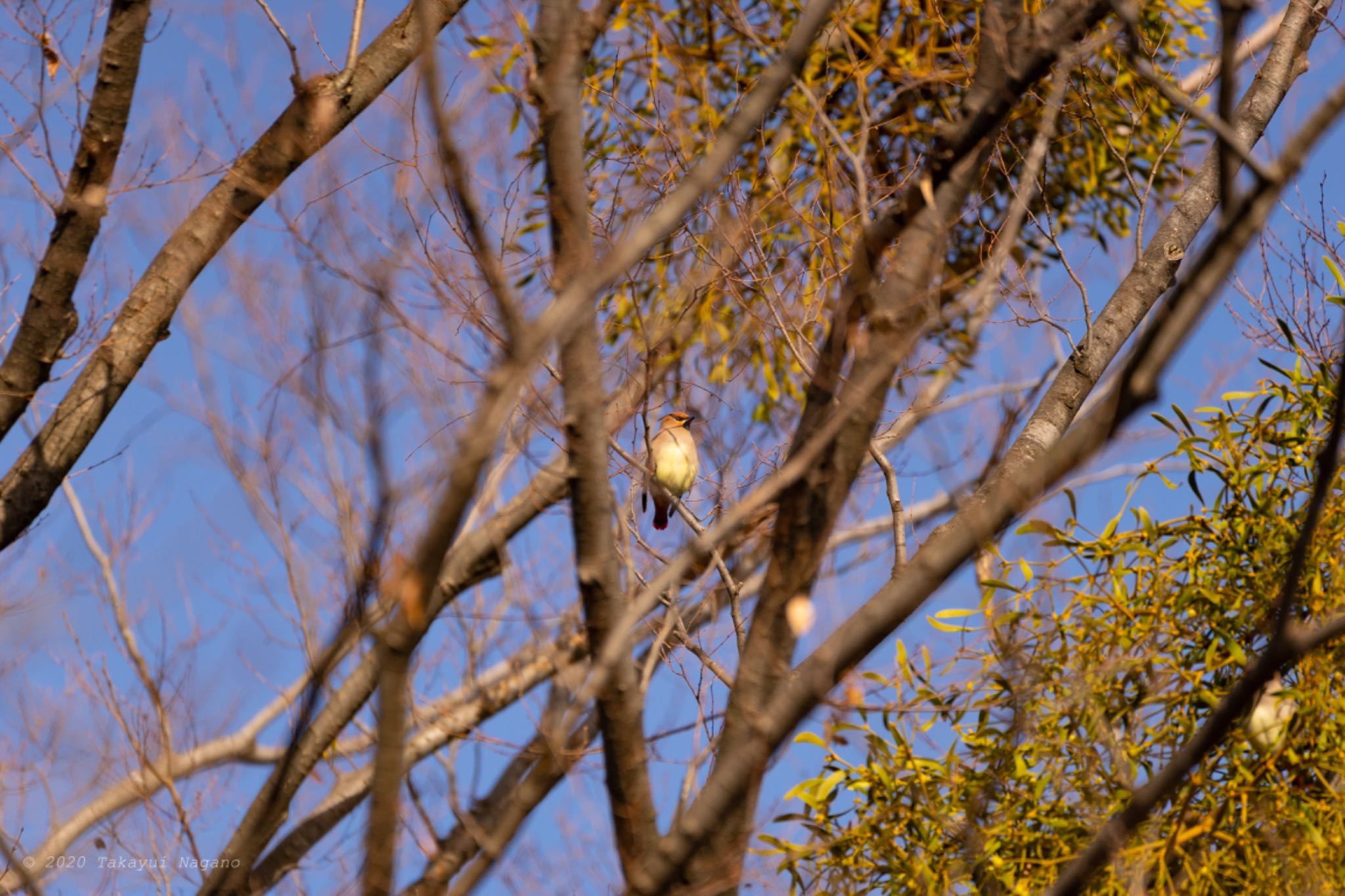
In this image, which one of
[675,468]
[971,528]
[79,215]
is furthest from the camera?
[675,468]

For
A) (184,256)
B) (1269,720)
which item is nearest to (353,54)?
(184,256)

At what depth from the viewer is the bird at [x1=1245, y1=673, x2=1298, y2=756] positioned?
2000mm

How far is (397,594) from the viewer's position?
1.59 meters

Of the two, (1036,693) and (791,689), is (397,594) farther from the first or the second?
(1036,693)

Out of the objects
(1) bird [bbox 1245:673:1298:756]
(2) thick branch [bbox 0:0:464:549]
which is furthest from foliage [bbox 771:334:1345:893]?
(2) thick branch [bbox 0:0:464:549]

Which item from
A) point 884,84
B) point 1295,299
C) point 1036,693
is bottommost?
point 1036,693

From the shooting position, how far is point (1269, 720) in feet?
6.58

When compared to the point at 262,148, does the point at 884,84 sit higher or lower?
higher

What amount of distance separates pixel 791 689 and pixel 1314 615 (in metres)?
1.02

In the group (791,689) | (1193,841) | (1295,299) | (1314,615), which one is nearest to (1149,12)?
(1295,299)

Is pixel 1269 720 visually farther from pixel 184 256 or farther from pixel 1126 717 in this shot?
pixel 184 256

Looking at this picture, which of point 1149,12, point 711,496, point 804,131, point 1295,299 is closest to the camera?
point 1295,299

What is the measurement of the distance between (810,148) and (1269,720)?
8.58 feet

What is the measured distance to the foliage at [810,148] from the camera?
280cm
